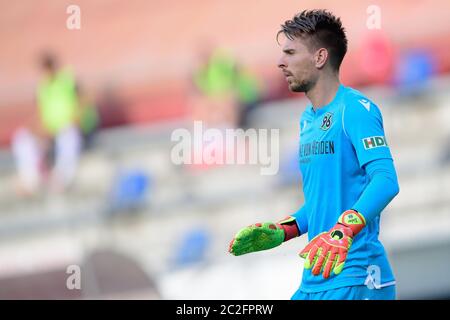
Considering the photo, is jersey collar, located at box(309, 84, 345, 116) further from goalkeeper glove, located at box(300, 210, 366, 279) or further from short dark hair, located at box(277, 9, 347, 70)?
goalkeeper glove, located at box(300, 210, 366, 279)

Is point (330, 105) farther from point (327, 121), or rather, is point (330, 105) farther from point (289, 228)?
point (289, 228)

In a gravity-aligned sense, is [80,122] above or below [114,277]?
above

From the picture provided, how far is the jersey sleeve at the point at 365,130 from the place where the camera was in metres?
3.03

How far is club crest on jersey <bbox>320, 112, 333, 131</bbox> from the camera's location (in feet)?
10.6

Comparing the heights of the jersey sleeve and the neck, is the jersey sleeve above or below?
below

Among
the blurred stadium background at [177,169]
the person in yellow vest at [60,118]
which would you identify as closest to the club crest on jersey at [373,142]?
the blurred stadium background at [177,169]

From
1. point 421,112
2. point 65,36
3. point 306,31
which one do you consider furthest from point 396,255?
point 306,31

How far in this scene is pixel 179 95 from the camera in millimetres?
6719

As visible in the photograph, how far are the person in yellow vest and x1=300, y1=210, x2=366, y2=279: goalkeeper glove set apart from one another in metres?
3.98

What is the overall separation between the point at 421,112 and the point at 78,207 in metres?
2.62

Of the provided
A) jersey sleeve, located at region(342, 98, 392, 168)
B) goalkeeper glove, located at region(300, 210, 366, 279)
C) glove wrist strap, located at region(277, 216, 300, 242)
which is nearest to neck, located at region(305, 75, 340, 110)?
jersey sleeve, located at region(342, 98, 392, 168)

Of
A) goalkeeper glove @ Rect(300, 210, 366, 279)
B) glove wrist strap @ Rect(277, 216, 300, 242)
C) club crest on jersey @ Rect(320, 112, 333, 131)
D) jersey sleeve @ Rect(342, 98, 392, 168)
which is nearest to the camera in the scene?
goalkeeper glove @ Rect(300, 210, 366, 279)

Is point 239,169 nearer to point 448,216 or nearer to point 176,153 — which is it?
point 176,153

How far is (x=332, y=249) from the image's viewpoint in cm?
282
